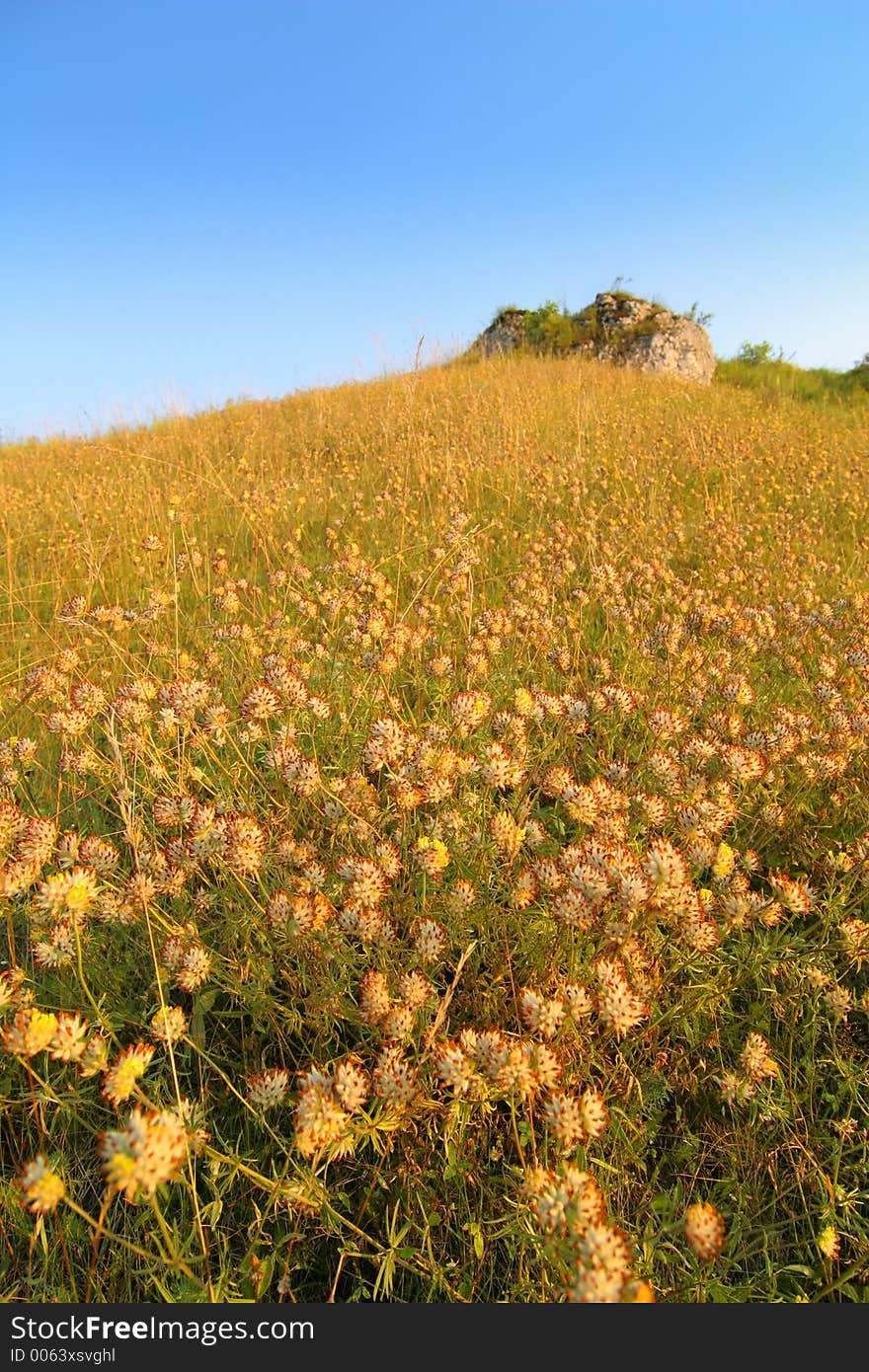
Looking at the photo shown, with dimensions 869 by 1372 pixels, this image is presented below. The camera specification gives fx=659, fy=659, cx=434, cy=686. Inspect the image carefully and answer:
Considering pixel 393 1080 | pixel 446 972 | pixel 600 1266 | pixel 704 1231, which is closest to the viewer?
pixel 600 1266

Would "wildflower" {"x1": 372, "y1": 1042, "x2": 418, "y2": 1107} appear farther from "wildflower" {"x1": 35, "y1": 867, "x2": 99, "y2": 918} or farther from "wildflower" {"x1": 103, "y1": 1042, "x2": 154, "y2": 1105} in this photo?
"wildflower" {"x1": 35, "y1": 867, "x2": 99, "y2": 918}

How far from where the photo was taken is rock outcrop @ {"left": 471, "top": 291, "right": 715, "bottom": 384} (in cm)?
1225

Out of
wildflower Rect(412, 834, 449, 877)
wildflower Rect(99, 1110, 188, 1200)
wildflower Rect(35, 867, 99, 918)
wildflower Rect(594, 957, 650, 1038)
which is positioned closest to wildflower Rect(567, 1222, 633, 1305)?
wildflower Rect(594, 957, 650, 1038)

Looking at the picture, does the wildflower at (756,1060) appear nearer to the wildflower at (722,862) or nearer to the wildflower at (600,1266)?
the wildflower at (722,862)

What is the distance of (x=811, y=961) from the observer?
170cm

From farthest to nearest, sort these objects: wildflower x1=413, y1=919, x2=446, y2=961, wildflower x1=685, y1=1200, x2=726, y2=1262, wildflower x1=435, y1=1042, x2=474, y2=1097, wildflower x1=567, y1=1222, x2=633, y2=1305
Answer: wildflower x1=413, y1=919, x2=446, y2=961 < wildflower x1=435, y1=1042, x2=474, y2=1097 < wildflower x1=685, y1=1200, x2=726, y2=1262 < wildflower x1=567, y1=1222, x2=633, y2=1305

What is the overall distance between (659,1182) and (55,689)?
2.20 meters

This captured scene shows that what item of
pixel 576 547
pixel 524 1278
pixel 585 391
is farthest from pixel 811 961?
pixel 585 391


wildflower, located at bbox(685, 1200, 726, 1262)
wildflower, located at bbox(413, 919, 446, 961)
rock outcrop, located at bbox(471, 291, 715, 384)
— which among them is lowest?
wildflower, located at bbox(685, 1200, 726, 1262)

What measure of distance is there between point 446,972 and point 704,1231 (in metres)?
0.87

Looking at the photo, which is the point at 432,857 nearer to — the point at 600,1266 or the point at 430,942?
the point at 430,942

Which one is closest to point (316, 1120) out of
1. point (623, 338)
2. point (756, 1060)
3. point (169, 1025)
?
point (169, 1025)

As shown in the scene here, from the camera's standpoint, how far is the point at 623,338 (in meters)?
12.8

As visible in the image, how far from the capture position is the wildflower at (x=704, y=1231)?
995 millimetres
